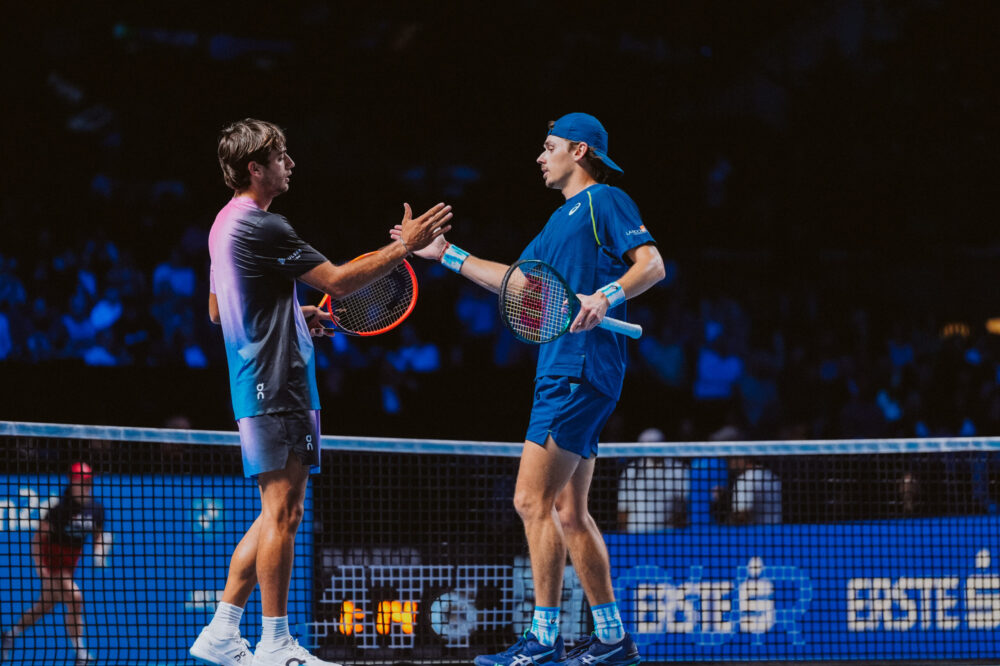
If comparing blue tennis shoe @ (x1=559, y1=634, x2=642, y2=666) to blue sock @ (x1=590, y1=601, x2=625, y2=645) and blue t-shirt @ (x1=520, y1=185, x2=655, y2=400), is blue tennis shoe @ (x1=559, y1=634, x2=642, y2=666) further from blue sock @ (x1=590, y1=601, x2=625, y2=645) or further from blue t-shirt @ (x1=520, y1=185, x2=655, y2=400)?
blue t-shirt @ (x1=520, y1=185, x2=655, y2=400)

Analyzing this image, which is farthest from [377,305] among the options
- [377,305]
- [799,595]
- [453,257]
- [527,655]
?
[799,595]

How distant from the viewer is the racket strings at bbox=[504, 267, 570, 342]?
4156 mm

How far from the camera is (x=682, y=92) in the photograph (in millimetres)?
12070

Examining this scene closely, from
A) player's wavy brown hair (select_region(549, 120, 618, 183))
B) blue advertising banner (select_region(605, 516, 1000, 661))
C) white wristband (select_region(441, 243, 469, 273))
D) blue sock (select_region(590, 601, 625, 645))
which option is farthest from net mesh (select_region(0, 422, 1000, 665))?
player's wavy brown hair (select_region(549, 120, 618, 183))

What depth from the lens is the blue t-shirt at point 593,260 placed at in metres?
4.25

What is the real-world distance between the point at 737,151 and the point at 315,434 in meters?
9.18

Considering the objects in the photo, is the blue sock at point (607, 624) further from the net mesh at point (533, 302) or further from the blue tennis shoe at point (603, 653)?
the net mesh at point (533, 302)

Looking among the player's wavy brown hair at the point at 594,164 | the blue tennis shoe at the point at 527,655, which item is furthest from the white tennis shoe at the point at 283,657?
the player's wavy brown hair at the point at 594,164

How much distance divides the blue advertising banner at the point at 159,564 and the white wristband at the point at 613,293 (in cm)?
267

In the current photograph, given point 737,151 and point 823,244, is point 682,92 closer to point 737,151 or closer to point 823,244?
point 737,151

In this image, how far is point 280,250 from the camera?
13.1 ft

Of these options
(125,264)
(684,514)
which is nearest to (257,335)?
(684,514)

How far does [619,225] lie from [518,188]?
22.6ft

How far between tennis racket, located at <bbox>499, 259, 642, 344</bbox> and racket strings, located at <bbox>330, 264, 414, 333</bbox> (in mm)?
615
